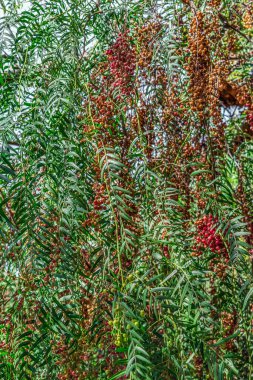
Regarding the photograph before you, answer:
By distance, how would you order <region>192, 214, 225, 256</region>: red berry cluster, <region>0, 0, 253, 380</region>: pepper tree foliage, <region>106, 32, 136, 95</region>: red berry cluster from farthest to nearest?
<region>106, 32, 136, 95</region>: red berry cluster, <region>192, 214, 225, 256</region>: red berry cluster, <region>0, 0, 253, 380</region>: pepper tree foliage

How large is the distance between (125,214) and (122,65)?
18.3 inches

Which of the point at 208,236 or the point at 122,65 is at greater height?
the point at 122,65

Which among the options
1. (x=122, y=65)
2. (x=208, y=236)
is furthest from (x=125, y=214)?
(x=122, y=65)

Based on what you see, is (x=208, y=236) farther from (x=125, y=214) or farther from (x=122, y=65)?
(x=122, y=65)

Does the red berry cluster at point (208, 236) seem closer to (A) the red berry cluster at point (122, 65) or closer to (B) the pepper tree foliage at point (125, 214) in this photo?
(B) the pepper tree foliage at point (125, 214)

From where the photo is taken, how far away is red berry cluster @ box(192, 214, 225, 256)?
1.67m

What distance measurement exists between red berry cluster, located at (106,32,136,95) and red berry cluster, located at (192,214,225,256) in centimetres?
40

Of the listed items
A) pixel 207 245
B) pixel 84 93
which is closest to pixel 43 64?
pixel 84 93

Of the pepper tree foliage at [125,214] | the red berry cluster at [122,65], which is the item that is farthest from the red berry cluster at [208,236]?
the red berry cluster at [122,65]

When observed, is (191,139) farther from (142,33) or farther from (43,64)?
(43,64)

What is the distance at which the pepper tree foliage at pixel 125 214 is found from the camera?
1.53 m

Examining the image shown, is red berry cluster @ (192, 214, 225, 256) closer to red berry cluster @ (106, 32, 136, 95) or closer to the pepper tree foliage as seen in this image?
the pepper tree foliage

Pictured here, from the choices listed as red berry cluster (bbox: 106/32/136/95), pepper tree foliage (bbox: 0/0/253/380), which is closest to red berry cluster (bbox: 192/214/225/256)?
pepper tree foliage (bbox: 0/0/253/380)

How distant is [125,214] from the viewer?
1533 mm
